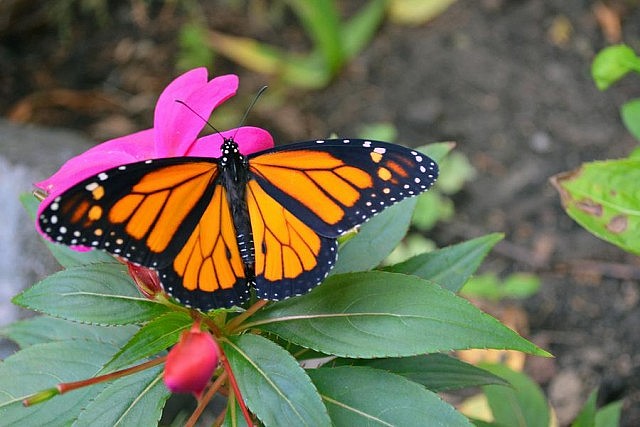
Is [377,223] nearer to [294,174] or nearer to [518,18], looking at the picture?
[294,174]

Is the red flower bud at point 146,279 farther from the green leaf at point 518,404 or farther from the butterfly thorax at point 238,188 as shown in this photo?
the green leaf at point 518,404

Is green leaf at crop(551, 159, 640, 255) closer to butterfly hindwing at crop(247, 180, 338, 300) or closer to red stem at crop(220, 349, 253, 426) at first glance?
butterfly hindwing at crop(247, 180, 338, 300)

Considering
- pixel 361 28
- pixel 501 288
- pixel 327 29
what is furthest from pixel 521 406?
pixel 361 28

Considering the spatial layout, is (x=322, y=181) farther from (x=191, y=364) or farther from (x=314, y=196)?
(x=191, y=364)

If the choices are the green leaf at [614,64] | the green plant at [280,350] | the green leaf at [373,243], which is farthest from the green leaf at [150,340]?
the green leaf at [614,64]

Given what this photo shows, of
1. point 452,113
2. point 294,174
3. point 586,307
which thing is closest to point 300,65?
point 452,113

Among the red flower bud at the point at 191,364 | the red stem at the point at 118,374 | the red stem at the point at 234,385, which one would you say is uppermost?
the red flower bud at the point at 191,364

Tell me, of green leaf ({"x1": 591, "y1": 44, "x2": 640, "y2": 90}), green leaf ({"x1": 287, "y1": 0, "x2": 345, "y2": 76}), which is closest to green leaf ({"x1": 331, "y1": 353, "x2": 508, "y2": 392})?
green leaf ({"x1": 591, "y1": 44, "x2": 640, "y2": 90})
